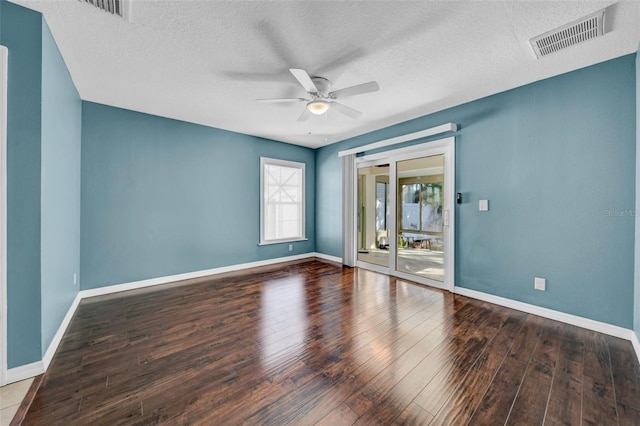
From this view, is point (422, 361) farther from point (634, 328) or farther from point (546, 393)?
point (634, 328)

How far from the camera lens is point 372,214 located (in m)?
5.67

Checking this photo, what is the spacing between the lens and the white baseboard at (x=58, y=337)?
80.2 inches

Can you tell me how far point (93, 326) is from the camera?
275 centimetres

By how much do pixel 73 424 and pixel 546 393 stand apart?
299cm

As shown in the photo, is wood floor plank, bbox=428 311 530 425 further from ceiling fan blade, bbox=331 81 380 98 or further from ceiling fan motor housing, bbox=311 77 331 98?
ceiling fan motor housing, bbox=311 77 331 98

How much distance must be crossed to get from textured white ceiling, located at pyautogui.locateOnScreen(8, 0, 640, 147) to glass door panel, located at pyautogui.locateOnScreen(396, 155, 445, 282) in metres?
1.08

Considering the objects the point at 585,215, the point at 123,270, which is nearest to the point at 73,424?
the point at 123,270

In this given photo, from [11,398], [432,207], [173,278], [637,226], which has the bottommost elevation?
[11,398]

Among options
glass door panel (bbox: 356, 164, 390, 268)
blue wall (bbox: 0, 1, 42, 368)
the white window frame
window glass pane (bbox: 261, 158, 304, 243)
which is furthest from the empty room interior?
window glass pane (bbox: 261, 158, 304, 243)

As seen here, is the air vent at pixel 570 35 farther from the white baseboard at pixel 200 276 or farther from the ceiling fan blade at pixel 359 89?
the white baseboard at pixel 200 276

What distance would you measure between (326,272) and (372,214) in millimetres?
1664

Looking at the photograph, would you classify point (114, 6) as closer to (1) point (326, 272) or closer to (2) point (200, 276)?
(2) point (200, 276)

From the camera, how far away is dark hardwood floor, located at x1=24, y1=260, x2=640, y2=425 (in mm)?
1602

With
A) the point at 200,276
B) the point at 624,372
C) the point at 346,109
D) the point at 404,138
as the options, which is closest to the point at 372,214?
the point at 404,138
